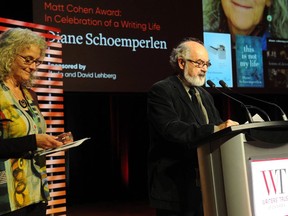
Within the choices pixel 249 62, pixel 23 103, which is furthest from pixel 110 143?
pixel 23 103

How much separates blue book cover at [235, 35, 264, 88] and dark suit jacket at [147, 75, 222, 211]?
3712 mm

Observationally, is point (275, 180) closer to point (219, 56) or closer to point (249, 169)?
point (249, 169)

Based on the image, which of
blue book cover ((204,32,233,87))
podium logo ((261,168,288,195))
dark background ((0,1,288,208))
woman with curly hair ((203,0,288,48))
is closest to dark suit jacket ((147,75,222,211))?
podium logo ((261,168,288,195))

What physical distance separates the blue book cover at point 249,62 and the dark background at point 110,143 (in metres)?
1.57

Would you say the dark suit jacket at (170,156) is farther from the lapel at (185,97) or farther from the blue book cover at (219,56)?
the blue book cover at (219,56)

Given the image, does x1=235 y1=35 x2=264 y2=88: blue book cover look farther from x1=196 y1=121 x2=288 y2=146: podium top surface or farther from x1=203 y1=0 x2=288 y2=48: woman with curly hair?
x1=196 y1=121 x2=288 y2=146: podium top surface

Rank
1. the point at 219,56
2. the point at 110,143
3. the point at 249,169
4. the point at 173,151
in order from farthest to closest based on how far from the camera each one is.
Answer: the point at 110,143 → the point at 219,56 → the point at 173,151 → the point at 249,169

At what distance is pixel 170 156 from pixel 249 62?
4.00m

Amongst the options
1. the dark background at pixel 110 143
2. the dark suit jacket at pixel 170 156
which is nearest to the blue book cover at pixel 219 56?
the dark background at pixel 110 143

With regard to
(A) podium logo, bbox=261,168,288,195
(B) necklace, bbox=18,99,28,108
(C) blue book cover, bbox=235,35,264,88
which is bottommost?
(A) podium logo, bbox=261,168,288,195

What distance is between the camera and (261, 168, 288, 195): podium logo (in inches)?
64.1

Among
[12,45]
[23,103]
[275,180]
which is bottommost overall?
[275,180]

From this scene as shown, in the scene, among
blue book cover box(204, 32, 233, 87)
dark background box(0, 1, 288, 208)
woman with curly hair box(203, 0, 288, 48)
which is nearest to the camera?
blue book cover box(204, 32, 233, 87)

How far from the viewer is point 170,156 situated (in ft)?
8.06
